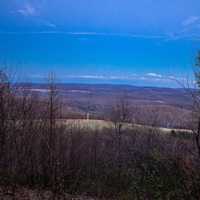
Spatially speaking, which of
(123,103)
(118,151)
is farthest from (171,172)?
(123,103)

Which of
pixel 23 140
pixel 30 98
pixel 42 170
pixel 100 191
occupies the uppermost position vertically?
pixel 30 98

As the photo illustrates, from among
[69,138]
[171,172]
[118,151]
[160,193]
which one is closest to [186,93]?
[171,172]

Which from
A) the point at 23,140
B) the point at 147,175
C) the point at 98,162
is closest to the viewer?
the point at 23,140

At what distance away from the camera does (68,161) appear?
22.1m

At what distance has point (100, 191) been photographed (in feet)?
67.5

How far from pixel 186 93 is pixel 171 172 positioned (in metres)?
5.21

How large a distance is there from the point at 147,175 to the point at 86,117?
21.3m

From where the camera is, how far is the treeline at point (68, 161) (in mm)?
15234

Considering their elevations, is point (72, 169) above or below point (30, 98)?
below

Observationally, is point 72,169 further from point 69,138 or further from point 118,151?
point 118,151

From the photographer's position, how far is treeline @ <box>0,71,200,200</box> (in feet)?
50.0

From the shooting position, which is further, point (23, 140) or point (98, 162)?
point (98, 162)

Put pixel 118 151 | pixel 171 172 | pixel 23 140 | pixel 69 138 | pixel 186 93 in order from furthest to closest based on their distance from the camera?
pixel 118 151 < pixel 69 138 < pixel 23 140 < pixel 171 172 < pixel 186 93

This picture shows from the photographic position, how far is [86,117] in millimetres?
41500
